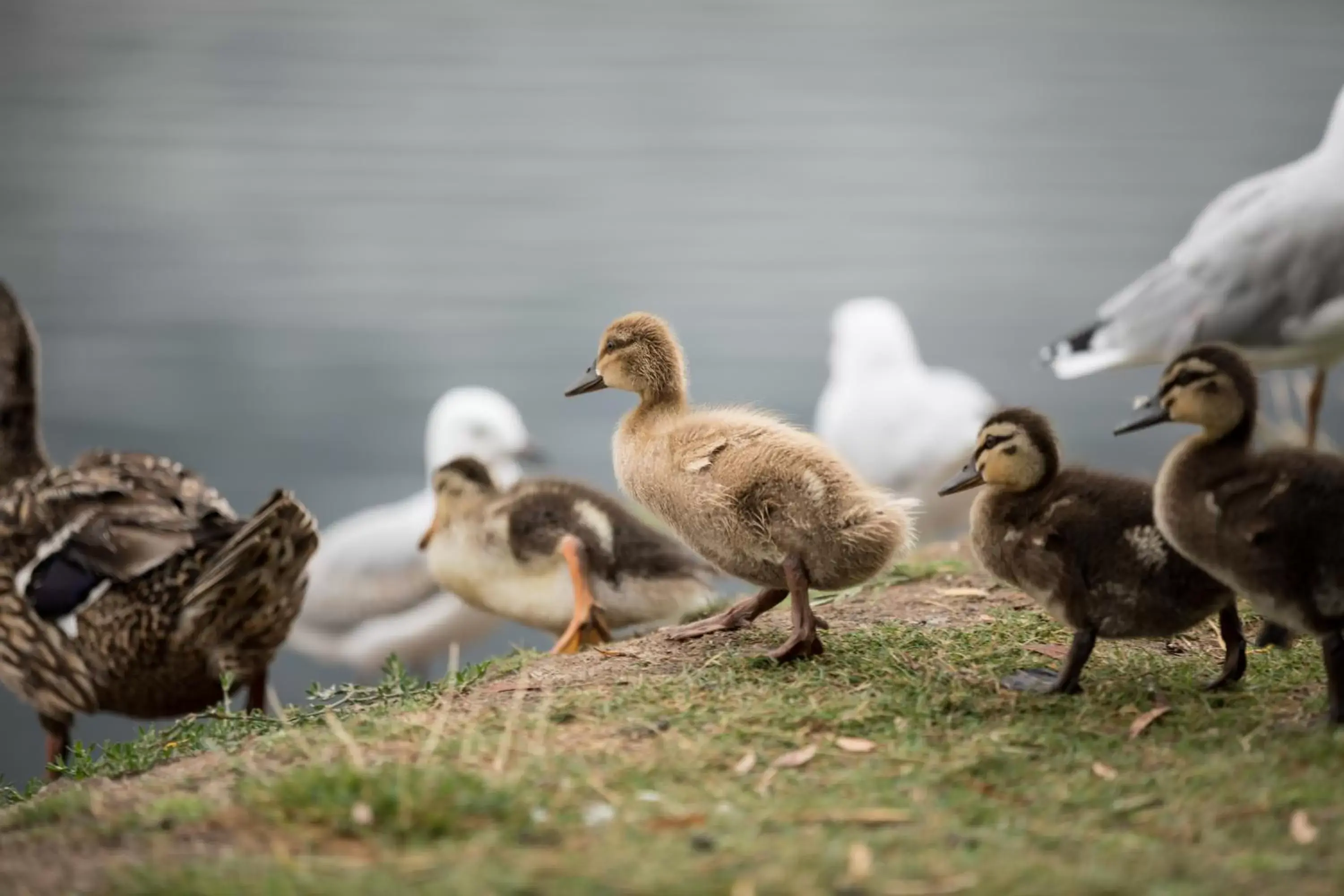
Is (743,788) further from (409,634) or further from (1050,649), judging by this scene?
(409,634)

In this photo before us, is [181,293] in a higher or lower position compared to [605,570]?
higher

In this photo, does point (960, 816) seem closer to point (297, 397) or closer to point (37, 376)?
point (37, 376)

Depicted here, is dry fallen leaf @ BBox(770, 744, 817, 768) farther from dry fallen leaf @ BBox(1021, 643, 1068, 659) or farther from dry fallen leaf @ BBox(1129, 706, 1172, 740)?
dry fallen leaf @ BBox(1021, 643, 1068, 659)

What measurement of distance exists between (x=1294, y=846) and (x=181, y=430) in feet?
31.3

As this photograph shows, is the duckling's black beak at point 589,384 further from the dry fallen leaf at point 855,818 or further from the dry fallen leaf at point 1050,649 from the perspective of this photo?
the dry fallen leaf at point 855,818

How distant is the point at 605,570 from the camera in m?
5.01

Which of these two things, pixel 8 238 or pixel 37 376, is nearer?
pixel 37 376

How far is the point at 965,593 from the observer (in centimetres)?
471

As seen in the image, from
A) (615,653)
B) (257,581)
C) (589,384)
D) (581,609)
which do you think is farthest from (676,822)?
(257,581)

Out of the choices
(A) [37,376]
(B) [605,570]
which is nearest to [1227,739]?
(B) [605,570]

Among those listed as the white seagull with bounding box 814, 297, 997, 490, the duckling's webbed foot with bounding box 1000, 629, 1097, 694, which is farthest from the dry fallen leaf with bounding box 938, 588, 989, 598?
the white seagull with bounding box 814, 297, 997, 490

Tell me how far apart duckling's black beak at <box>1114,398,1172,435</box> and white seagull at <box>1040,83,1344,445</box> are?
8.79ft

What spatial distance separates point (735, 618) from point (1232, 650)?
1365mm

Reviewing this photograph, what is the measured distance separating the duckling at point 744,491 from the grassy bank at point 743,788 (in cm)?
24
